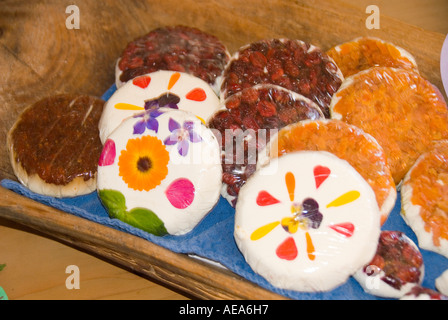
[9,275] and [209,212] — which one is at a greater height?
[209,212]

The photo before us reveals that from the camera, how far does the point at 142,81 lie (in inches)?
53.9

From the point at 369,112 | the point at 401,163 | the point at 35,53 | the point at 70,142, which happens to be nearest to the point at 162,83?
the point at 70,142

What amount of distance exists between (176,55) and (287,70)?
0.39 meters

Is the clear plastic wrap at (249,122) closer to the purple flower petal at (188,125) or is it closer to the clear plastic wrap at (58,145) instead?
the purple flower petal at (188,125)

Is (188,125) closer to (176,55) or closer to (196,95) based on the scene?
(196,95)

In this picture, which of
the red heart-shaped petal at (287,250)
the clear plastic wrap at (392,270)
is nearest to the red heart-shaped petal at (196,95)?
the red heart-shaped petal at (287,250)

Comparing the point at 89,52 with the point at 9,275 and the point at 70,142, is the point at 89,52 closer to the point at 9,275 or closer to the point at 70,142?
the point at 70,142

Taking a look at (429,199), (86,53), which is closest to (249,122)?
(429,199)

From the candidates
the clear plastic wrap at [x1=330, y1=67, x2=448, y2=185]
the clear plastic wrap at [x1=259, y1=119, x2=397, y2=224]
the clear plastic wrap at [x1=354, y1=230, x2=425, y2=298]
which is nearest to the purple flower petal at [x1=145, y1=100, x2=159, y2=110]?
the clear plastic wrap at [x1=259, y1=119, x2=397, y2=224]

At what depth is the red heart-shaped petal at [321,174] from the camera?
3.45 ft

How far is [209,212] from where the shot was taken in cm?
123

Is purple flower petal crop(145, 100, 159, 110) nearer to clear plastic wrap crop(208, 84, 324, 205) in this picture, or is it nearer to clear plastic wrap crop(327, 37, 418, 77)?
clear plastic wrap crop(208, 84, 324, 205)

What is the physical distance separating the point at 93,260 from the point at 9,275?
0.24 m

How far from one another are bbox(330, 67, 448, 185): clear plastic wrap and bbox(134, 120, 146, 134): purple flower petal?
0.49 m
